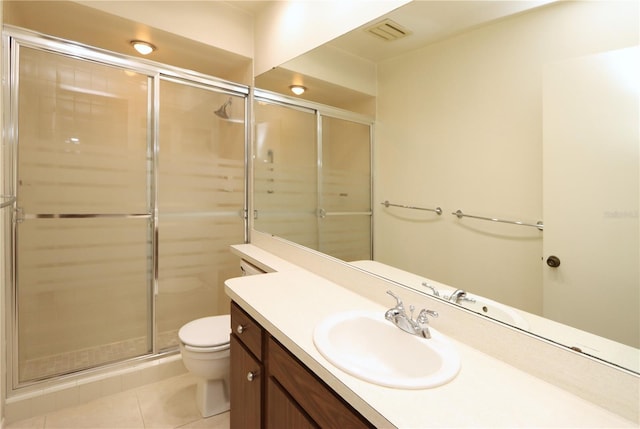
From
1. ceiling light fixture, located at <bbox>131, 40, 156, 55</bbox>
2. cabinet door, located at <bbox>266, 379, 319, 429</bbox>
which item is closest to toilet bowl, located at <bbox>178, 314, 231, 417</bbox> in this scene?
cabinet door, located at <bbox>266, 379, 319, 429</bbox>

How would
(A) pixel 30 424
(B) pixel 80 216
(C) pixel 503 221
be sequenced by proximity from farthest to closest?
(B) pixel 80 216 < (A) pixel 30 424 < (C) pixel 503 221

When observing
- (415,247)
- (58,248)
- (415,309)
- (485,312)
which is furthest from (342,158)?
A: (58,248)

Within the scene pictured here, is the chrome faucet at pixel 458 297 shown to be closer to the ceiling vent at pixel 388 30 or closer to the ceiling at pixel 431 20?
the ceiling at pixel 431 20

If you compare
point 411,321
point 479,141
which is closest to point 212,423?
point 411,321

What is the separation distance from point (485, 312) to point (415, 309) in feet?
0.86

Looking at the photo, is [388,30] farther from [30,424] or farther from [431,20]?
[30,424]

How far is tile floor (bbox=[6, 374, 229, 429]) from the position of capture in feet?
5.96

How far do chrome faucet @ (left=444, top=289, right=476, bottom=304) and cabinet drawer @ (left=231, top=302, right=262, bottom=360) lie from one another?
2.41 ft

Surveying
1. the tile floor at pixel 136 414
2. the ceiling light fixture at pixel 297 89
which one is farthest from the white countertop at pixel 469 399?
the ceiling light fixture at pixel 297 89

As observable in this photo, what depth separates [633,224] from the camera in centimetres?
75

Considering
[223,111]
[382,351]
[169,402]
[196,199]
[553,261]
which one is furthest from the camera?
[223,111]

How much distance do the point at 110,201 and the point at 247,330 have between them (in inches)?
62.1

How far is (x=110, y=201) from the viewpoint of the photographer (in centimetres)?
223

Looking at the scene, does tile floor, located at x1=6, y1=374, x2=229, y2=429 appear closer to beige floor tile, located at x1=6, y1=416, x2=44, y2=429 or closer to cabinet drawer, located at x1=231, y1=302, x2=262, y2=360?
beige floor tile, located at x1=6, y1=416, x2=44, y2=429
